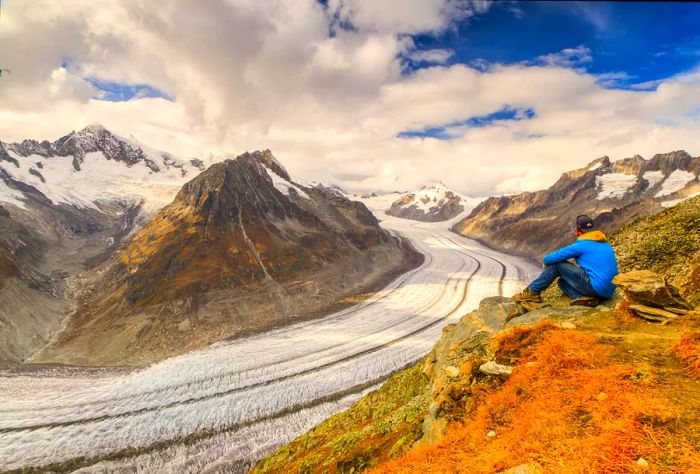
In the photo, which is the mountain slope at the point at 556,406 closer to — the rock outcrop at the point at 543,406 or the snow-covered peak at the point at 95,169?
the rock outcrop at the point at 543,406

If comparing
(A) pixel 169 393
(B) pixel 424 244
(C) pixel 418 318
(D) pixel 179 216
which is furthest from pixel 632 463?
(B) pixel 424 244

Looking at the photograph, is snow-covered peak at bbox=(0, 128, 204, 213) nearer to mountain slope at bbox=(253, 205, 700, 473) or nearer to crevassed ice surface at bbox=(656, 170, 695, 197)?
mountain slope at bbox=(253, 205, 700, 473)

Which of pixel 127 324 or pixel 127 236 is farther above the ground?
pixel 127 236

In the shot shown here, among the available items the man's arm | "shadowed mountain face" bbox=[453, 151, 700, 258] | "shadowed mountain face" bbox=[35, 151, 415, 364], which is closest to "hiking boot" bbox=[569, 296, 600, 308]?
the man's arm

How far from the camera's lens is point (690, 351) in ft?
21.7

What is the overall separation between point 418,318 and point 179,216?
53217 millimetres

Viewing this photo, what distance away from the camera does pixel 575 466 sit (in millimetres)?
4805

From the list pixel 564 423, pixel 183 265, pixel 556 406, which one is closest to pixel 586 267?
pixel 556 406

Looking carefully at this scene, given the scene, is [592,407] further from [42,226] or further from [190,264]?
[42,226]

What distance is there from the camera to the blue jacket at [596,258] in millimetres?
9328

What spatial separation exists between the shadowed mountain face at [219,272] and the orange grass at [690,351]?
43559mm

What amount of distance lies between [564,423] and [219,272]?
5720cm

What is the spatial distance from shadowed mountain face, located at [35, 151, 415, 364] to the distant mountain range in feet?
0.73

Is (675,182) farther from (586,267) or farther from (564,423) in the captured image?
(564,423)
